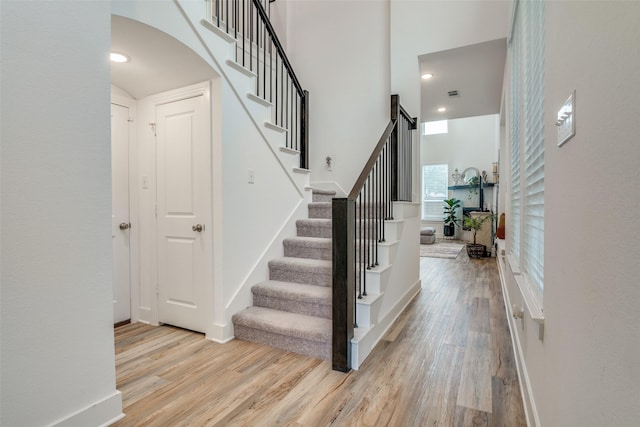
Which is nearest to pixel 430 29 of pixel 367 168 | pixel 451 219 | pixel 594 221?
pixel 367 168

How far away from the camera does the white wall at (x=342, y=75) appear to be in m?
4.02

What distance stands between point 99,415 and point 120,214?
6.04 feet

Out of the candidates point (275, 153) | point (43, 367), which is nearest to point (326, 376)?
point (43, 367)

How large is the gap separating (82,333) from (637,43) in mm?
2102

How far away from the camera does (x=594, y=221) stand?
0.77 metres

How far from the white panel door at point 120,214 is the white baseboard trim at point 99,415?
57.7 inches

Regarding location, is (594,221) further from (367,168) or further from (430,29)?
(430,29)

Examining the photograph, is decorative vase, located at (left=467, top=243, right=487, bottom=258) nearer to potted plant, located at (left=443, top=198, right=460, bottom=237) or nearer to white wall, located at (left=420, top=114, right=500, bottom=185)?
potted plant, located at (left=443, top=198, right=460, bottom=237)

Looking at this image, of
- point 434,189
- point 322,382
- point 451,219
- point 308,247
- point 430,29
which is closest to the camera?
point 322,382

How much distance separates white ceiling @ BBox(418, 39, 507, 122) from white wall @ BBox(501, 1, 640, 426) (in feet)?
8.55

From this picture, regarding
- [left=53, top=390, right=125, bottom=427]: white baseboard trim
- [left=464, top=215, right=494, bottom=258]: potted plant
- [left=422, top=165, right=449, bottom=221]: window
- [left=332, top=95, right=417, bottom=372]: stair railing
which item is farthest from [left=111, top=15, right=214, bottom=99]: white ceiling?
[left=422, top=165, right=449, bottom=221]: window

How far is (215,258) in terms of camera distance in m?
2.56

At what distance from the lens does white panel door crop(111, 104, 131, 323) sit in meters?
2.88

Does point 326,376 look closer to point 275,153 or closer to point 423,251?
point 275,153
